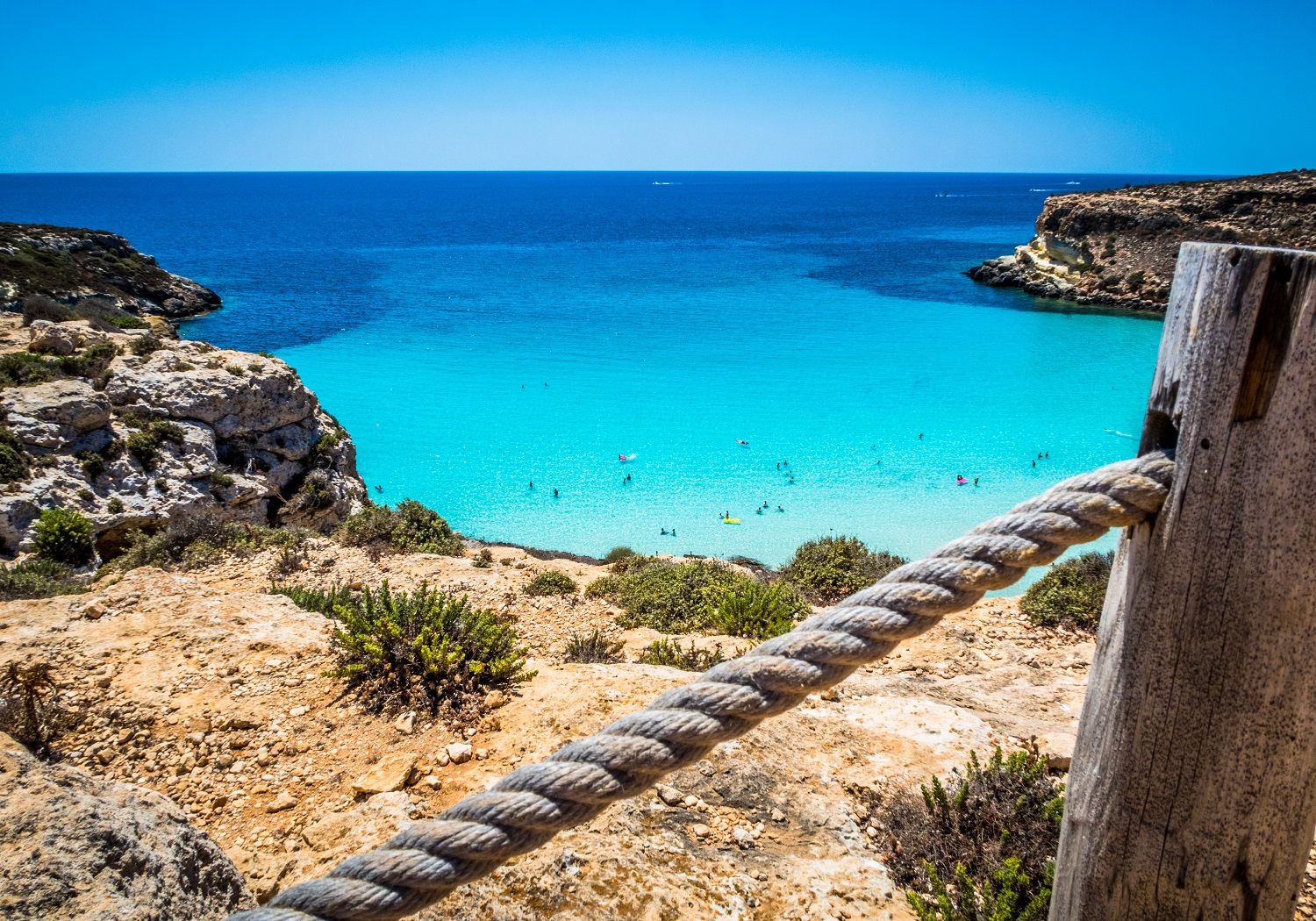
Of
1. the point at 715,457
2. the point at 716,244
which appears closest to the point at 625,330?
the point at 715,457

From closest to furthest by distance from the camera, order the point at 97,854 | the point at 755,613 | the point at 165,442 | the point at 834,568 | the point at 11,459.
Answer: the point at 97,854
the point at 755,613
the point at 11,459
the point at 834,568
the point at 165,442

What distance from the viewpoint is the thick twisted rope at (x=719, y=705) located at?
3.65 feet

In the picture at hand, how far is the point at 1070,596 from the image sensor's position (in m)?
8.04

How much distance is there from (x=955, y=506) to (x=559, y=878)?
→ 16.8 metres

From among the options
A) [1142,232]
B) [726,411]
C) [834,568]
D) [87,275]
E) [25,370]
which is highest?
[1142,232]

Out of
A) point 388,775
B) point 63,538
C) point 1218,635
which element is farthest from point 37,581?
point 1218,635

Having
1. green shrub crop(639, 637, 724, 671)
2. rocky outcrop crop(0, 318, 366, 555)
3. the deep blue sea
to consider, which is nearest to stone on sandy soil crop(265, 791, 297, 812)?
green shrub crop(639, 637, 724, 671)

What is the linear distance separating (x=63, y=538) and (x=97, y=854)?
380 inches

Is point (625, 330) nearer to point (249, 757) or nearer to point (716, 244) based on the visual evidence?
point (249, 757)

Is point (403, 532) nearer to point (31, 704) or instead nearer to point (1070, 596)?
point (31, 704)

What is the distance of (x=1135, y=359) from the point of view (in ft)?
100

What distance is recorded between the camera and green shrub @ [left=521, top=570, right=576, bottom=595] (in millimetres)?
8859

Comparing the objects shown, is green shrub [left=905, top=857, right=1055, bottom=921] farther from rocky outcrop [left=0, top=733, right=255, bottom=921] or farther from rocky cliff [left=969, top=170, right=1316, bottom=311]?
rocky cliff [left=969, top=170, right=1316, bottom=311]

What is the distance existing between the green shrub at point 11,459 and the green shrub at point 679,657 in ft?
32.1
